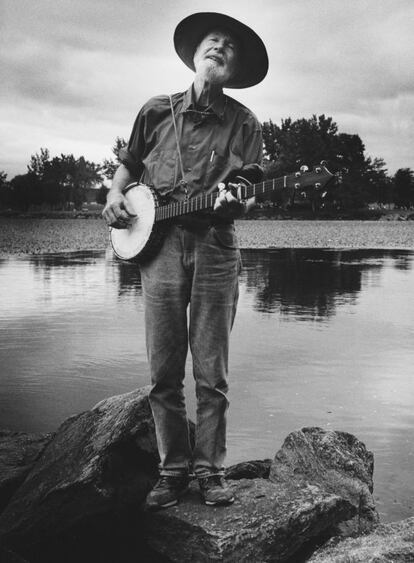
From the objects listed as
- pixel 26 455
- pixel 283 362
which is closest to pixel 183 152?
pixel 26 455

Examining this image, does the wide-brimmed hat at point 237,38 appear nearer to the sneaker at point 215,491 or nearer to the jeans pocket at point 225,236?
the jeans pocket at point 225,236

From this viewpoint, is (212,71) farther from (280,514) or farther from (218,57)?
(280,514)

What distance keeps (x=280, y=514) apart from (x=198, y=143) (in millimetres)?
2023

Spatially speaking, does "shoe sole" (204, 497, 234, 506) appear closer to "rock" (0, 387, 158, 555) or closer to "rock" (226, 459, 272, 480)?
"rock" (0, 387, 158, 555)

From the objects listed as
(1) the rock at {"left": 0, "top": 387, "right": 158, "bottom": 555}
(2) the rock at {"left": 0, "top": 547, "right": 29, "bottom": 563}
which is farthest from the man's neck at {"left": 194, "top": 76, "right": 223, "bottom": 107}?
(2) the rock at {"left": 0, "top": 547, "right": 29, "bottom": 563}

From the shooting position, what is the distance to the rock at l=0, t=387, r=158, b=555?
365cm

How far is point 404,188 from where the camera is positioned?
122m

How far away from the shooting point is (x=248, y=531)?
361 cm

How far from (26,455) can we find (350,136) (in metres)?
83.4

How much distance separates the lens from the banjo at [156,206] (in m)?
3.57

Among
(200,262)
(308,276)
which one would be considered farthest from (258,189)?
(308,276)

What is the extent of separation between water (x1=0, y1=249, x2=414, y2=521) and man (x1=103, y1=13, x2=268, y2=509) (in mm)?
1050

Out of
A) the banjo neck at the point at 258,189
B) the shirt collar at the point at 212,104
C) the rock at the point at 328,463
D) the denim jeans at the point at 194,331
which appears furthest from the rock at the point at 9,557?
the shirt collar at the point at 212,104

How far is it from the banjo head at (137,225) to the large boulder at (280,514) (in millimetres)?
1423
